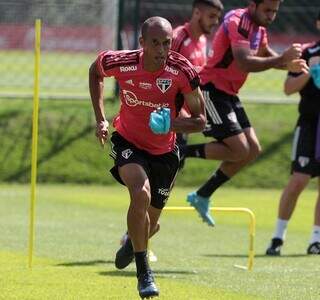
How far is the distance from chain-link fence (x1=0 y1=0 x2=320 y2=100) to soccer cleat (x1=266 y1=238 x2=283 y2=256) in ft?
28.7

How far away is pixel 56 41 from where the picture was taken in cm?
2241

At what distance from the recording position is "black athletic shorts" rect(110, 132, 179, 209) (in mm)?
8594

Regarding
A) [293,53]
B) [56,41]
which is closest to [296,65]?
[293,53]

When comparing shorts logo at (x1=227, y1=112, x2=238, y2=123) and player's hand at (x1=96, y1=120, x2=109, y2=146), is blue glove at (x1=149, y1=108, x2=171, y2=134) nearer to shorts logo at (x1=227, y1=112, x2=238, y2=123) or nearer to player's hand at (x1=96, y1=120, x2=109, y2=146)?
player's hand at (x1=96, y1=120, x2=109, y2=146)

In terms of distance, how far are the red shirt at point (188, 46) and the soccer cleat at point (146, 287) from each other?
153 inches

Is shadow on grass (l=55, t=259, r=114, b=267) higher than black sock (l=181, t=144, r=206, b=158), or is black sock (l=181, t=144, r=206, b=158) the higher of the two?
black sock (l=181, t=144, r=206, b=158)

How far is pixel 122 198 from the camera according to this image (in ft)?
56.6

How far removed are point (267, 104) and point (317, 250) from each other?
9212 mm

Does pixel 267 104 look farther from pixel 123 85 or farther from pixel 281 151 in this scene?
pixel 123 85

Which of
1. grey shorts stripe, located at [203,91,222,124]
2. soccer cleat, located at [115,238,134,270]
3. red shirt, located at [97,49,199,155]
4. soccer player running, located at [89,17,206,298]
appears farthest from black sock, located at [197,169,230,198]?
red shirt, located at [97,49,199,155]

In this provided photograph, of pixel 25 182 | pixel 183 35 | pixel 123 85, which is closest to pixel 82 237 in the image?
pixel 183 35

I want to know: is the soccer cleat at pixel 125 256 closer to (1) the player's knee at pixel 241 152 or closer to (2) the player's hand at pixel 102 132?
(2) the player's hand at pixel 102 132

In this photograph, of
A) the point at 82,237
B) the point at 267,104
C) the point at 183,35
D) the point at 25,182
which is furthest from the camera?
the point at 267,104

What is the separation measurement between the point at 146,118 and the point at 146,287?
1.40m
